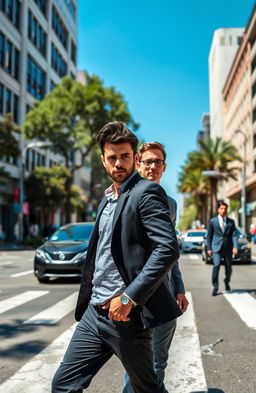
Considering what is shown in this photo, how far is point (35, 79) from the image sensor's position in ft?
140

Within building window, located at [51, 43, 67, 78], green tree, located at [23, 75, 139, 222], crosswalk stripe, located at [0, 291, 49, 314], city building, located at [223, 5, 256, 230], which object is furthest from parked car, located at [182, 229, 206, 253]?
building window, located at [51, 43, 67, 78]

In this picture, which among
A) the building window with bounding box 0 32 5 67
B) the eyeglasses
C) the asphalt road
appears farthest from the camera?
the building window with bounding box 0 32 5 67

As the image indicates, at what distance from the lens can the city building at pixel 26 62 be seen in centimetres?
3509

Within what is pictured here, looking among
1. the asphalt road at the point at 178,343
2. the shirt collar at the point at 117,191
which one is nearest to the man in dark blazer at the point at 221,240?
the asphalt road at the point at 178,343

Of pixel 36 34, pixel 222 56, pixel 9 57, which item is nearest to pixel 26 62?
pixel 9 57

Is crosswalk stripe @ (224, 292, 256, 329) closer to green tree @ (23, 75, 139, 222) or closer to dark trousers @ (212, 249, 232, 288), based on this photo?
dark trousers @ (212, 249, 232, 288)

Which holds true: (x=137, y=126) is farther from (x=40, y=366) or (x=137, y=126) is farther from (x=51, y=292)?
(x=40, y=366)

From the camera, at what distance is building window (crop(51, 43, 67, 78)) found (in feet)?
161

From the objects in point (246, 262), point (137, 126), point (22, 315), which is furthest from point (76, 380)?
point (137, 126)

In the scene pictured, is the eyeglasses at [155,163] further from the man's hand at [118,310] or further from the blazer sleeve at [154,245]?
the man's hand at [118,310]

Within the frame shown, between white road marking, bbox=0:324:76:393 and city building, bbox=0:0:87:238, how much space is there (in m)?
23.9

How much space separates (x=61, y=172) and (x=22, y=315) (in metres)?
29.6

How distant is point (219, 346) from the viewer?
5.05 metres

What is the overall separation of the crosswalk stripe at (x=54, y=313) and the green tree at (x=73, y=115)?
77.4 ft
